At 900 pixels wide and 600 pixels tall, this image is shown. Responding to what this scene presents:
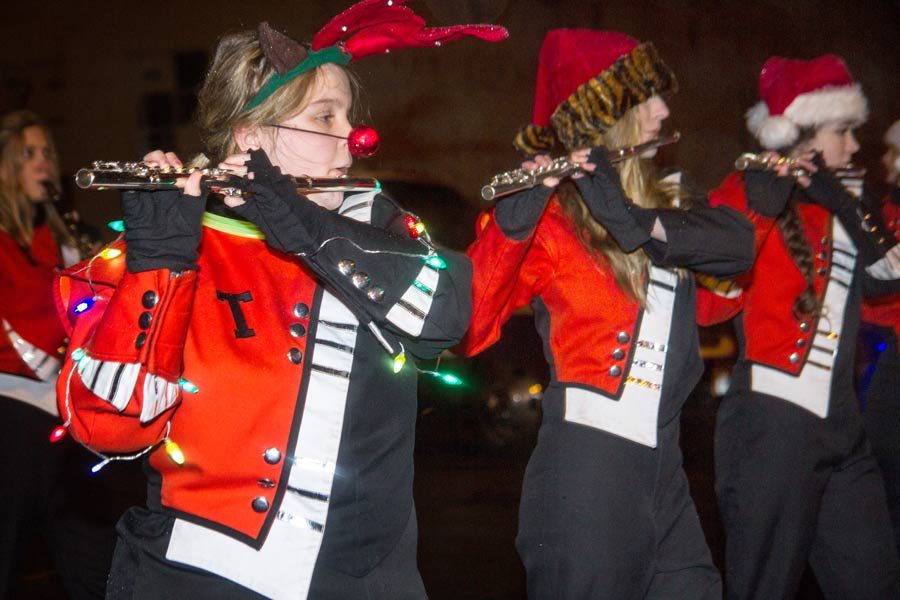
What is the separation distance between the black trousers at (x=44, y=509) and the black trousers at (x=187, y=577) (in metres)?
1.74

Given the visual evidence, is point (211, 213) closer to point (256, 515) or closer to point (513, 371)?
point (256, 515)

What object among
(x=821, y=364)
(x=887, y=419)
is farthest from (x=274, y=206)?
(x=887, y=419)

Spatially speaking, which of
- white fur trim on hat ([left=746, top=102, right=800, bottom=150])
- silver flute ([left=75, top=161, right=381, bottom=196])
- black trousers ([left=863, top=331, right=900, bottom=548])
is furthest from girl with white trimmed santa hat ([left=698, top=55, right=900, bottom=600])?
silver flute ([left=75, top=161, right=381, bottom=196])

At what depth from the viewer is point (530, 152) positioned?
3451 mm

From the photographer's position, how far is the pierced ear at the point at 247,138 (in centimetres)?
236

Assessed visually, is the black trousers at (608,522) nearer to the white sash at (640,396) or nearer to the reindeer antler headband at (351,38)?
the white sash at (640,396)

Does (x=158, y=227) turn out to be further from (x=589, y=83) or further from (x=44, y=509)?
(x=44, y=509)

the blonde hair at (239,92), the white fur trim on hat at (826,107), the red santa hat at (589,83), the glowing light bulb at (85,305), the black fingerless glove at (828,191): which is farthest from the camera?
the white fur trim on hat at (826,107)

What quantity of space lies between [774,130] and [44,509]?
9.27ft

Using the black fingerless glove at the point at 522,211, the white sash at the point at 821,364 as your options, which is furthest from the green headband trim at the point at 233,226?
the white sash at the point at 821,364

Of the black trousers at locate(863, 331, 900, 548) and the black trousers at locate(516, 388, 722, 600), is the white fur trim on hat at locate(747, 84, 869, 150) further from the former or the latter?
the black trousers at locate(516, 388, 722, 600)

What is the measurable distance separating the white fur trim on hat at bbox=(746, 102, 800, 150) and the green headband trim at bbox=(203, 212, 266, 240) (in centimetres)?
231

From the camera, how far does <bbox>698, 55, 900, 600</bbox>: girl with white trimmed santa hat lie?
11.2ft

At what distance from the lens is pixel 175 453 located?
2053mm
